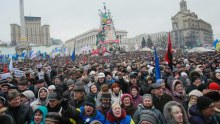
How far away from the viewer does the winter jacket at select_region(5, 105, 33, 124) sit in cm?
→ 411

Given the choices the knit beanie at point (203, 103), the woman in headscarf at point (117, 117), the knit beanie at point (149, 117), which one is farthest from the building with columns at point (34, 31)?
the knit beanie at point (203, 103)

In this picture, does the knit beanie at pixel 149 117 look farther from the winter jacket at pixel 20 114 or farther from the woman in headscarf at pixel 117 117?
the winter jacket at pixel 20 114

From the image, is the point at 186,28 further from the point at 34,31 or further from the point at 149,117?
the point at 149,117

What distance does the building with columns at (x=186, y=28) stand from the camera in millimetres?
97688

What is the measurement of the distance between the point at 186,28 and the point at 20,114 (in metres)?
101

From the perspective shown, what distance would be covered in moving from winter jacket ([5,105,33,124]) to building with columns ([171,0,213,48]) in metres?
94.2

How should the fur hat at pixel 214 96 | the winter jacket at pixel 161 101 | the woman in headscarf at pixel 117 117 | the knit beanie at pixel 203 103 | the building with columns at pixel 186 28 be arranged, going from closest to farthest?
1. the knit beanie at pixel 203 103
2. the woman in headscarf at pixel 117 117
3. the fur hat at pixel 214 96
4. the winter jacket at pixel 161 101
5. the building with columns at pixel 186 28

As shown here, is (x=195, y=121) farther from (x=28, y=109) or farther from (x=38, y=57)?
(x=38, y=57)

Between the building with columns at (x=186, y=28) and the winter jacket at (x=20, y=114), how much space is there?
94175 millimetres

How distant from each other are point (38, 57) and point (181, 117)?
40641 millimetres

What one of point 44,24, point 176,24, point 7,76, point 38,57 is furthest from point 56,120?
point 44,24

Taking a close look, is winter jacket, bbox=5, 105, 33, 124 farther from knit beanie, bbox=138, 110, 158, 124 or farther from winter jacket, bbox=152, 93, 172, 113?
winter jacket, bbox=152, 93, 172, 113

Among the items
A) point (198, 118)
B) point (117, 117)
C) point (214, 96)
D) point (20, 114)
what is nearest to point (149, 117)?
point (117, 117)

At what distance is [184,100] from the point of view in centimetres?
488
